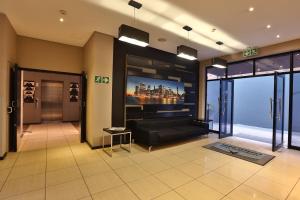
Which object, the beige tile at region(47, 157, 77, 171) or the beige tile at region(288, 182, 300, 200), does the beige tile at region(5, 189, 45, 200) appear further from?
the beige tile at region(288, 182, 300, 200)

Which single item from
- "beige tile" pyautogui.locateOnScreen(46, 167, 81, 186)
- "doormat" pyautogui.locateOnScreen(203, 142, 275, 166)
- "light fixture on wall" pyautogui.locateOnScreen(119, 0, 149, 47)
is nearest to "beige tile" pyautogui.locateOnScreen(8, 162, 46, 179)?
"beige tile" pyautogui.locateOnScreen(46, 167, 81, 186)

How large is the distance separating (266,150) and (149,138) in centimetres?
347

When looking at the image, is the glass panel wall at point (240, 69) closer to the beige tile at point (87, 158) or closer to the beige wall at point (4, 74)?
the beige tile at point (87, 158)

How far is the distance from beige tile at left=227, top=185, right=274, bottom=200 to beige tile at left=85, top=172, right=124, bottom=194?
179cm

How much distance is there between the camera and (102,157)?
3.95 metres

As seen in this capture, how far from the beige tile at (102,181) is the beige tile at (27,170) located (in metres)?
1.10

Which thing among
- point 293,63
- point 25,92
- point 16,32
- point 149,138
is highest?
point 16,32

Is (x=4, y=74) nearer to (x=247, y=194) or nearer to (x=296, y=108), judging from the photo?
(x=247, y=194)

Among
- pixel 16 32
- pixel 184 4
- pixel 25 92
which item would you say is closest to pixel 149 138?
pixel 184 4

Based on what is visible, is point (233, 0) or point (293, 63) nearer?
point (233, 0)

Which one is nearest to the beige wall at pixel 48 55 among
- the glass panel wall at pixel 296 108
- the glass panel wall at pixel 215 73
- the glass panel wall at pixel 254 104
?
the glass panel wall at pixel 215 73

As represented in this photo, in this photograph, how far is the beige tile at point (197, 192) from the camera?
2412mm

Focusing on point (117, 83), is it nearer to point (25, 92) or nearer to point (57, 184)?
point (57, 184)

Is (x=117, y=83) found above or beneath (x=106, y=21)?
beneath
